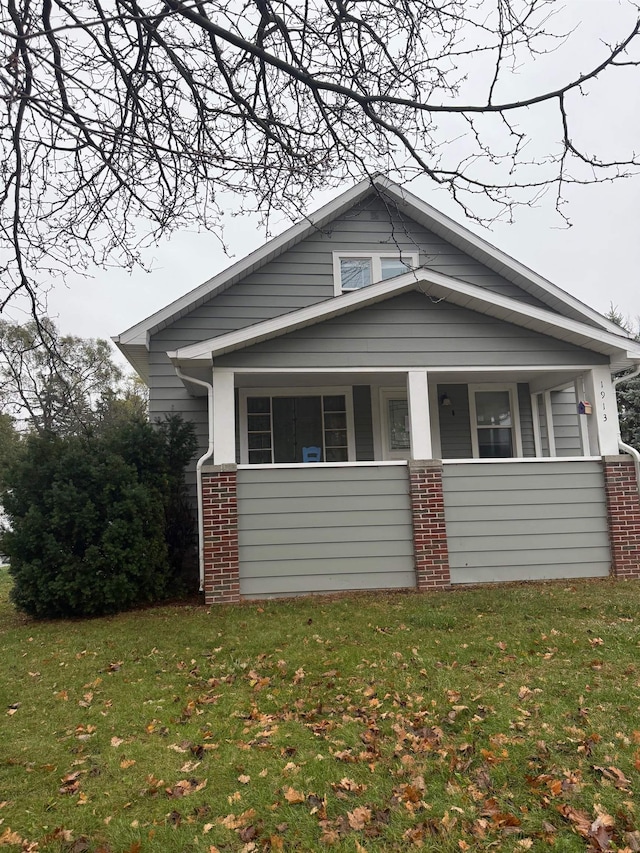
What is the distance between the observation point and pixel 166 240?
5.52m

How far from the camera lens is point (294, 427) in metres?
10.8

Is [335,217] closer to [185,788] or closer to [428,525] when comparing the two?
[428,525]

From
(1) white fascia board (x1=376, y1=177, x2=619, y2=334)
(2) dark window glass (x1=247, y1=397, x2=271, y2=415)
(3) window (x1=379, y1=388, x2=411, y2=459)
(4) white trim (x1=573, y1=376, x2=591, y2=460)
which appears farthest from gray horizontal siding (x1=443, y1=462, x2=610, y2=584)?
(2) dark window glass (x1=247, y1=397, x2=271, y2=415)

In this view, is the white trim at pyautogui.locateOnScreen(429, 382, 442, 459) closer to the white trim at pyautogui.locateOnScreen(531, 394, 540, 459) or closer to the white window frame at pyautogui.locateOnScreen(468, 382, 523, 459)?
the white window frame at pyautogui.locateOnScreen(468, 382, 523, 459)

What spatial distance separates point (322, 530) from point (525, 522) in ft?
9.42

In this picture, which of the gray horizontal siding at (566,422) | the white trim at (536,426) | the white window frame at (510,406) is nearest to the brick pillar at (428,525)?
the white window frame at (510,406)

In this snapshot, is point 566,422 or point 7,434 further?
point 7,434

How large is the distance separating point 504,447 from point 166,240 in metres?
7.82

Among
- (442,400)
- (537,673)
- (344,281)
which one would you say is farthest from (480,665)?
(344,281)

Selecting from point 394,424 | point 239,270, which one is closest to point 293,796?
point 394,424

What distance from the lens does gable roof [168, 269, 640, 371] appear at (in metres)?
8.04

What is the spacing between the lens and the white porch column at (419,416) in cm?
842

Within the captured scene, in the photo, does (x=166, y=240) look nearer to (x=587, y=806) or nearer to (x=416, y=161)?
(x=416, y=161)

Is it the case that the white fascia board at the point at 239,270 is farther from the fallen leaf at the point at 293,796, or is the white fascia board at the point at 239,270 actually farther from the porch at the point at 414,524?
the fallen leaf at the point at 293,796
